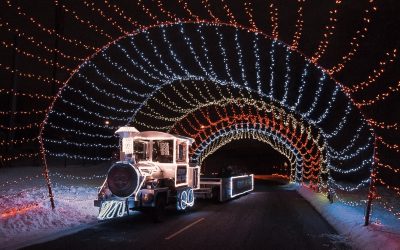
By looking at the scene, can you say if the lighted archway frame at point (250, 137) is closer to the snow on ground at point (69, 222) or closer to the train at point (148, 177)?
the train at point (148, 177)

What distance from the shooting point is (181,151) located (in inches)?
703

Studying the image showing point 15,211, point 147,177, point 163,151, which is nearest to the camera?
point 15,211

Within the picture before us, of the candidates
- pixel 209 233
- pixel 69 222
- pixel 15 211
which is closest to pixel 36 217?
pixel 15 211

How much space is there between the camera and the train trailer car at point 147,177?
14.0 m

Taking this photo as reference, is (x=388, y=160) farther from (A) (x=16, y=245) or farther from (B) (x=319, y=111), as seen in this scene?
(A) (x=16, y=245)

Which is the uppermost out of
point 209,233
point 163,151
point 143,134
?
point 143,134

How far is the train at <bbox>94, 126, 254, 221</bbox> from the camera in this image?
46.0 feet

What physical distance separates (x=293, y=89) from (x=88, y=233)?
89.0ft

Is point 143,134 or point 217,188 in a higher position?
point 143,134

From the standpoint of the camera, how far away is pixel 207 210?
18516 millimetres

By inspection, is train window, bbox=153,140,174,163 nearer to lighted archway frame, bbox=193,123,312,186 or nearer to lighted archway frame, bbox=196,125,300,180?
lighted archway frame, bbox=193,123,312,186

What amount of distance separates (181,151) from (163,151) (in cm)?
104

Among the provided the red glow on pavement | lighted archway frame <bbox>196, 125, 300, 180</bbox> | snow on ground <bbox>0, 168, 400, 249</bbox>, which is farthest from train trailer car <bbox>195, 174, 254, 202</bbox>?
lighted archway frame <bbox>196, 125, 300, 180</bbox>

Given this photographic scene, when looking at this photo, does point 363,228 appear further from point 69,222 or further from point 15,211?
point 15,211
